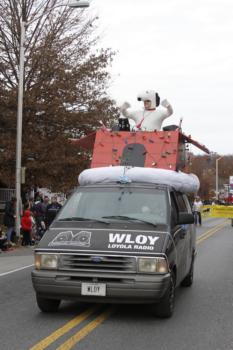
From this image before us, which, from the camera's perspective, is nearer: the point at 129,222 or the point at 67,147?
the point at 129,222

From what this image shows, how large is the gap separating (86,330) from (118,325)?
47 cm

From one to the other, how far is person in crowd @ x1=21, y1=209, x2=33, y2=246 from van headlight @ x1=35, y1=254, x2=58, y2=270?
11838 millimetres

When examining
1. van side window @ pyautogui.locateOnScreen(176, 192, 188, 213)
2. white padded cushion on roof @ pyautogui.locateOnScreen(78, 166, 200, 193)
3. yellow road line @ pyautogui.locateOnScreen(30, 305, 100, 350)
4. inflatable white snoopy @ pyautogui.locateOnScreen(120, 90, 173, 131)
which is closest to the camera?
yellow road line @ pyautogui.locateOnScreen(30, 305, 100, 350)

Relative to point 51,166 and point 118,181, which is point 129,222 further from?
point 51,166

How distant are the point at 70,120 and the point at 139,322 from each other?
1733cm

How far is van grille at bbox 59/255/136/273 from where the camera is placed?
22.1 feet

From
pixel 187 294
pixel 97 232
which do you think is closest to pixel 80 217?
pixel 97 232

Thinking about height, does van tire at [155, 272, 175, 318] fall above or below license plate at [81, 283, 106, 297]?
below

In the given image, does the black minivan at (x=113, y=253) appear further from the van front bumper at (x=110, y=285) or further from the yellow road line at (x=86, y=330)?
the yellow road line at (x=86, y=330)

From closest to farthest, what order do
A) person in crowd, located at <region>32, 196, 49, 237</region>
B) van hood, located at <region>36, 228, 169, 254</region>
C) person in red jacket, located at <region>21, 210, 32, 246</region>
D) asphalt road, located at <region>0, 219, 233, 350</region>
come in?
asphalt road, located at <region>0, 219, 233, 350</region>, van hood, located at <region>36, 228, 169, 254</region>, person in red jacket, located at <region>21, 210, 32, 246</region>, person in crowd, located at <region>32, 196, 49, 237</region>

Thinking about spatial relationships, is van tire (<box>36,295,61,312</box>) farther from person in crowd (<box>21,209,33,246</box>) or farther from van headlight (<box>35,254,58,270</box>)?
person in crowd (<box>21,209,33,246</box>)

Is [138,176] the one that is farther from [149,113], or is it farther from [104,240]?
[149,113]

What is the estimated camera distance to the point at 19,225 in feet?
66.2

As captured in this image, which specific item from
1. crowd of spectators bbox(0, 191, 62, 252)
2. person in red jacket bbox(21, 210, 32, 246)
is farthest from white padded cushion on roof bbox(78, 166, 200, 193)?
person in red jacket bbox(21, 210, 32, 246)
